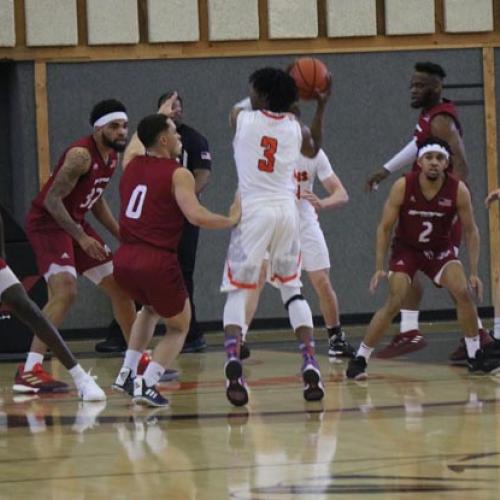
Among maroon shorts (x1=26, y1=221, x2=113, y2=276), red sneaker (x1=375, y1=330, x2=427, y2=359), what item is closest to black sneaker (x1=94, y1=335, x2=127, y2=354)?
red sneaker (x1=375, y1=330, x2=427, y2=359)

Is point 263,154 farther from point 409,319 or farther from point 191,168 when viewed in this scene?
point 191,168

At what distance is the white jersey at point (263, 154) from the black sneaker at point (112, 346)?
503 centimetres

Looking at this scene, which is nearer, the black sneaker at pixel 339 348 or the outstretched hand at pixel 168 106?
the outstretched hand at pixel 168 106

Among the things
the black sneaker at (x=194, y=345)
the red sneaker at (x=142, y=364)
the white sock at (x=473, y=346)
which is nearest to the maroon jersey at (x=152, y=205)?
the red sneaker at (x=142, y=364)

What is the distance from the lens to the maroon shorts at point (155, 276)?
945cm

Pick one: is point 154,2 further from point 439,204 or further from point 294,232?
point 294,232

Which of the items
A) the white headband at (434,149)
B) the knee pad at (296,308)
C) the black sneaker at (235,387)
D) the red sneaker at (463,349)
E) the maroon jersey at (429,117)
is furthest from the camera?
the maroon jersey at (429,117)

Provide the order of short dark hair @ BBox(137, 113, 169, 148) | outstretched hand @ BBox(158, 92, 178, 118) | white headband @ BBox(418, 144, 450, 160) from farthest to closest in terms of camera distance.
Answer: outstretched hand @ BBox(158, 92, 178, 118) < white headband @ BBox(418, 144, 450, 160) < short dark hair @ BBox(137, 113, 169, 148)

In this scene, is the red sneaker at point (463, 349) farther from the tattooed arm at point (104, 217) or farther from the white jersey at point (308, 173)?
the tattooed arm at point (104, 217)

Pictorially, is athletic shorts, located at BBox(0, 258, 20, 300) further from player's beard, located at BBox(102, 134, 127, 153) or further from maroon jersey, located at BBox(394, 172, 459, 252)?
maroon jersey, located at BBox(394, 172, 459, 252)

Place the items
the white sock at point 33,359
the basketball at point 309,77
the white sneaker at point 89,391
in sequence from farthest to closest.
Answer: the white sock at point 33,359 < the basketball at point 309,77 < the white sneaker at point 89,391

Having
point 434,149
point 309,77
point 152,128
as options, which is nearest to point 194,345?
point 434,149

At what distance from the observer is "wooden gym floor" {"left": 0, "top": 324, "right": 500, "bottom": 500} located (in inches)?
260

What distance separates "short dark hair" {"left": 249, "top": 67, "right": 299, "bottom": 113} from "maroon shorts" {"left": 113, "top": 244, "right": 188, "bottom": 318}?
1048mm
